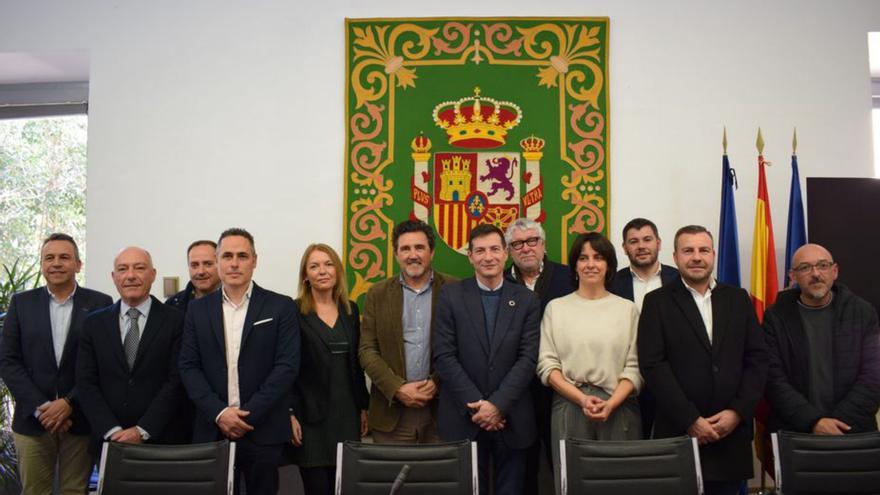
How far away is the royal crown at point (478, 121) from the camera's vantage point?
13.7 feet

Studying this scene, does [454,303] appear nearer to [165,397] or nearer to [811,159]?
[165,397]

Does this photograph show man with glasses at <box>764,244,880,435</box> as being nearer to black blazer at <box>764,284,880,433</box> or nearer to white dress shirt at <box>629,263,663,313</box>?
black blazer at <box>764,284,880,433</box>

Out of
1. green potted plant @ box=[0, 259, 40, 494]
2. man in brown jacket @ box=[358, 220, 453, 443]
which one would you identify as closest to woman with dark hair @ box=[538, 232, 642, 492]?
man in brown jacket @ box=[358, 220, 453, 443]

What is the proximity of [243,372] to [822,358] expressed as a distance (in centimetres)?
243

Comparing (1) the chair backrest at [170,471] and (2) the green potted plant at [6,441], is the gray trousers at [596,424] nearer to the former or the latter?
(1) the chair backrest at [170,471]

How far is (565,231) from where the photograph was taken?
416 centimetres

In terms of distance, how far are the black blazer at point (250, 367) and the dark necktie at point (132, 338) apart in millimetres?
227

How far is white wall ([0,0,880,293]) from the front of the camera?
4219 mm

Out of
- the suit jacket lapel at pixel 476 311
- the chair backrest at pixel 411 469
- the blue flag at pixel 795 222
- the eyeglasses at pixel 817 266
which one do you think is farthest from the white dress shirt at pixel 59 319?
the blue flag at pixel 795 222

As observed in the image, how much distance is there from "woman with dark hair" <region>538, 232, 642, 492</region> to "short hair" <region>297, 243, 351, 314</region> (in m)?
0.96

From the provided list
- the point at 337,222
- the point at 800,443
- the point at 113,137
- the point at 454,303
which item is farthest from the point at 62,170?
the point at 800,443

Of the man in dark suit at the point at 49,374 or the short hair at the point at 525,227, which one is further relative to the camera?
the short hair at the point at 525,227

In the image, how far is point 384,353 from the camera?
3.05 metres

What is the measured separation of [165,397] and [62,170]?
284 centimetres
